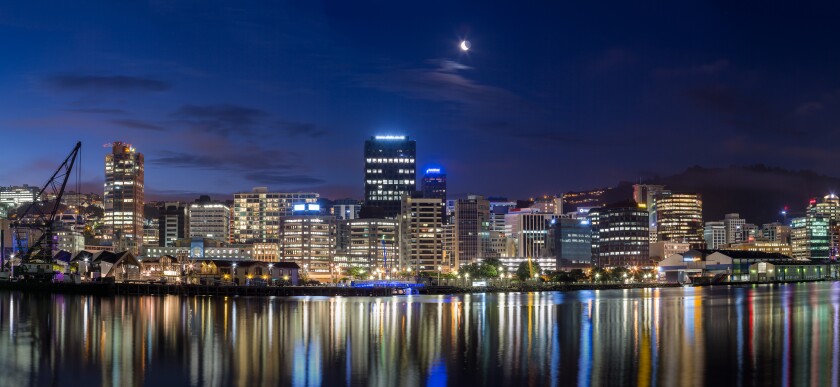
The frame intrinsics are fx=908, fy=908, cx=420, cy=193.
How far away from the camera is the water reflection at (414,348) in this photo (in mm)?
38344

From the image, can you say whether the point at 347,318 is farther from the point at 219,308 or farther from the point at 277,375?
the point at 277,375

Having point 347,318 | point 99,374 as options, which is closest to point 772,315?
point 347,318

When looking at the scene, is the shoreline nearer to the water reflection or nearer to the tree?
the water reflection

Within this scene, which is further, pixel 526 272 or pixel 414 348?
pixel 526 272

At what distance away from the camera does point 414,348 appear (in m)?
48.4

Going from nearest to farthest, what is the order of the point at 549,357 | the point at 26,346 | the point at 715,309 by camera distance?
the point at 549,357
the point at 26,346
the point at 715,309

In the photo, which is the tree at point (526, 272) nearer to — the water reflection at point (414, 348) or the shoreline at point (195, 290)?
the shoreline at point (195, 290)

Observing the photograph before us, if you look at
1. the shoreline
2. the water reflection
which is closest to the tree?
the shoreline

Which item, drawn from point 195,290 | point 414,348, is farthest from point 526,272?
point 414,348

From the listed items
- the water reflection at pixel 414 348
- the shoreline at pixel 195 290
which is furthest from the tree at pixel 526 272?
the water reflection at pixel 414 348

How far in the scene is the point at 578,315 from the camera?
75.8 meters

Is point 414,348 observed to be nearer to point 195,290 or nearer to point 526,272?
point 195,290

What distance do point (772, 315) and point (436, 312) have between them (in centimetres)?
2791

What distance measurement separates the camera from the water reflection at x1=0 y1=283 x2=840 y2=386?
3834 centimetres
